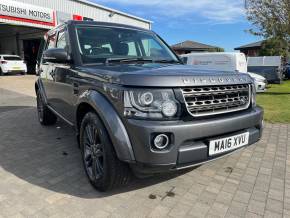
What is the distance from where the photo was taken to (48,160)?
4.00 m

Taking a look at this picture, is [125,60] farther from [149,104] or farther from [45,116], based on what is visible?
[45,116]

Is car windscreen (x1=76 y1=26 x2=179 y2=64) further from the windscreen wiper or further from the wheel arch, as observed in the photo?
the wheel arch

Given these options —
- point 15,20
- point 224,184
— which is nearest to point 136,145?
point 224,184

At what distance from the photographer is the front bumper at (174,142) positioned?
7.87 ft

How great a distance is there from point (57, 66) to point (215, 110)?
8.21 feet

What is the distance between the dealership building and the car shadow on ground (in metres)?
14.9

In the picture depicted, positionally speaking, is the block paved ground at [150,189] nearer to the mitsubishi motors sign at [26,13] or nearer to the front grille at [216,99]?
the front grille at [216,99]

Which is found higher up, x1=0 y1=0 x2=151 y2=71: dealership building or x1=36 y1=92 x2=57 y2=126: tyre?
x1=0 y1=0 x2=151 y2=71: dealership building

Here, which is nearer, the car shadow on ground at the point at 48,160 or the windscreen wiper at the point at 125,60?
the car shadow on ground at the point at 48,160

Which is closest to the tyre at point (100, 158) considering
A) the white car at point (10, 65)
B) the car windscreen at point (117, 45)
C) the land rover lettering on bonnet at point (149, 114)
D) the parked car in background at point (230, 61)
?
the land rover lettering on bonnet at point (149, 114)

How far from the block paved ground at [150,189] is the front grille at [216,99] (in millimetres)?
905

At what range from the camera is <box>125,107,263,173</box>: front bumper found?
240 cm

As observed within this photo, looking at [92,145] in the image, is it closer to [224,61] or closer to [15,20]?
[224,61]

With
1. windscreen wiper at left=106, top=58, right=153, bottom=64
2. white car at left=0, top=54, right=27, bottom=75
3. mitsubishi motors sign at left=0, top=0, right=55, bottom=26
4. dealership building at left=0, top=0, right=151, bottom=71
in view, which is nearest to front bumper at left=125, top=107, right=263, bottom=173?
windscreen wiper at left=106, top=58, right=153, bottom=64
